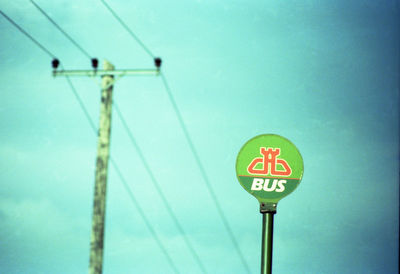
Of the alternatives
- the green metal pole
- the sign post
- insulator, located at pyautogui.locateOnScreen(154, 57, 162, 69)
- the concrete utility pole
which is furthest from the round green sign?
the concrete utility pole

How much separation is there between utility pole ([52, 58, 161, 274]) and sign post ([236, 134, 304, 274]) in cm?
477

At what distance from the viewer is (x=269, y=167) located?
5578 mm

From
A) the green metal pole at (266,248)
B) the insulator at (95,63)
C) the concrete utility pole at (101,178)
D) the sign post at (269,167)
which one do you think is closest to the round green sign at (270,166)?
the sign post at (269,167)

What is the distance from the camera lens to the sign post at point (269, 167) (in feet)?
18.2

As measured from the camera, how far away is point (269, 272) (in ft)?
16.5

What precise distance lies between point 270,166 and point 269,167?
0.05 feet

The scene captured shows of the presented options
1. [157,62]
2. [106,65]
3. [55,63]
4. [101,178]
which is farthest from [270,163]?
[55,63]

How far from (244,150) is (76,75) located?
19.2 feet

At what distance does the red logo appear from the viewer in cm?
557

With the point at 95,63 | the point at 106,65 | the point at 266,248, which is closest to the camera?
the point at 266,248

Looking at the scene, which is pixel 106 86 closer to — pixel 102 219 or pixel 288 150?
pixel 102 219

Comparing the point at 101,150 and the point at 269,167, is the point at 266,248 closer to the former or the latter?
the point at 269,167

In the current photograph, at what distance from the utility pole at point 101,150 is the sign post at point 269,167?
→ 188 inches

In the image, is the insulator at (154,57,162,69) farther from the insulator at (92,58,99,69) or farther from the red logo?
the red logo
